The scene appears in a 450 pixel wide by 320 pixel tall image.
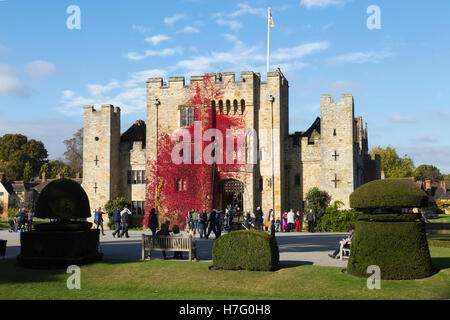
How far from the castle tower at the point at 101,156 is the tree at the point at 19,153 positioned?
53.4m

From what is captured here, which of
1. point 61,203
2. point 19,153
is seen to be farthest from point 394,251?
point 19,153

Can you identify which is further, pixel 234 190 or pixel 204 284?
pixel 234 190

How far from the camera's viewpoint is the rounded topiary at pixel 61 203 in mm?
14945

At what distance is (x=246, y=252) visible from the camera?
13.2 metres

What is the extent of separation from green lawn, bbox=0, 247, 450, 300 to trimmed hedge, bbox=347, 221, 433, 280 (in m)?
0.34

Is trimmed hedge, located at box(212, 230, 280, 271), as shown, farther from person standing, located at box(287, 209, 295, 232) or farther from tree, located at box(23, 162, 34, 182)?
tree, located at box(23, 162, 34, 182)

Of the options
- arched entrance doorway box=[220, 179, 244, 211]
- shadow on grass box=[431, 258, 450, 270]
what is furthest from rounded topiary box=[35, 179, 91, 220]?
arched entrance doorway box=[220, 179, 244, 211]

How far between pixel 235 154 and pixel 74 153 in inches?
1972

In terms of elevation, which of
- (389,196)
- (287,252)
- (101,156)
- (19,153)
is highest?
(19,153)

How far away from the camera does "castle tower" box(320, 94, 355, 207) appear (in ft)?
111

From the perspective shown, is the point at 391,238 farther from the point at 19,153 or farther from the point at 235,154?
the point at 19,153

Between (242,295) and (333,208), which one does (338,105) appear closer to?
(333,208)

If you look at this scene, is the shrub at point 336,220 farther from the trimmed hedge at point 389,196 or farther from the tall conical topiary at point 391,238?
the tall conical topiary at point 391,238
